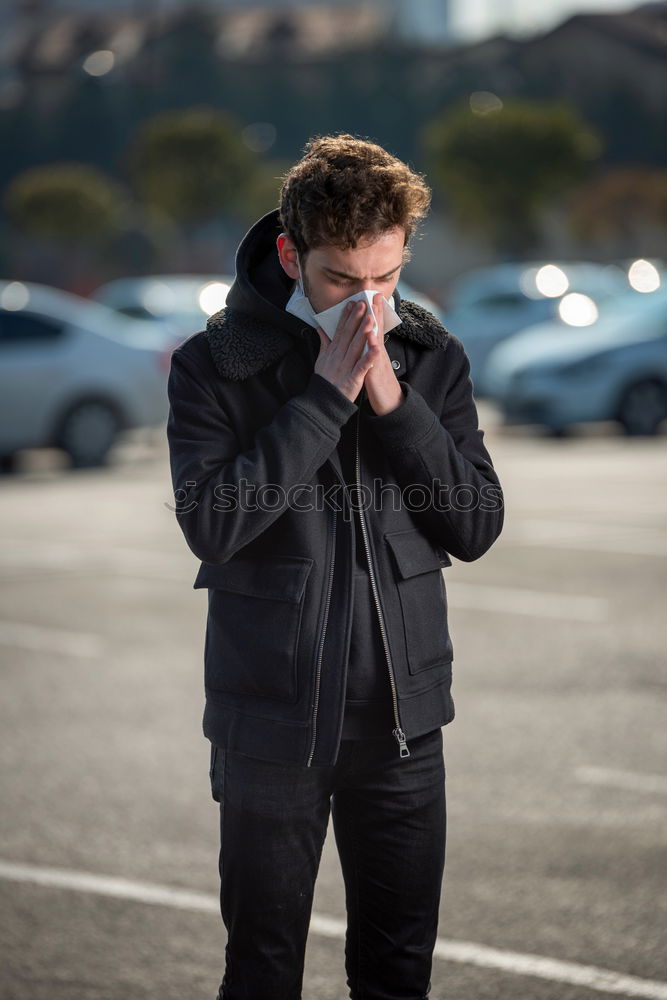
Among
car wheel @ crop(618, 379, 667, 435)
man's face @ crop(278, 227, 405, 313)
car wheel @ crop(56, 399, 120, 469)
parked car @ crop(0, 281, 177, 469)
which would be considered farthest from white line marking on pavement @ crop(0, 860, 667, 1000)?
car wheel @ crop(618, 379, 667, 435)

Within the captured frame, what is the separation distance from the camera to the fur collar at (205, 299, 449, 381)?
8.38 feet

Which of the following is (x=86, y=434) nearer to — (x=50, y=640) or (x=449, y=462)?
(x=50, y=640)

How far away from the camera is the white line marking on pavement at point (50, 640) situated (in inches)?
292

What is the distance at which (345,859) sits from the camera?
2.71 metres

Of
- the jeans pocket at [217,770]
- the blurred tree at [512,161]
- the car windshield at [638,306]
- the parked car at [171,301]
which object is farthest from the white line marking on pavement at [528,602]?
the blurred tree at [512,161]

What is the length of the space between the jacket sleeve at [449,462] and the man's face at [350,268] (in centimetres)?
20

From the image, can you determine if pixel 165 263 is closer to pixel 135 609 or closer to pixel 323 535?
pixel 135 609

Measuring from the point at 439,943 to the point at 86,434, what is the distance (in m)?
10.7

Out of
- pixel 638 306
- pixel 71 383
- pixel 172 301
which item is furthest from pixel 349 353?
pixel 172 301

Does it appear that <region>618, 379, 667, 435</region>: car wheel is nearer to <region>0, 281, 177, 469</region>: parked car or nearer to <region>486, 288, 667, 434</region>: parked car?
<region>486, 288, 667, 434</region>: parked car

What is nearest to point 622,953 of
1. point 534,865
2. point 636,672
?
point 534,865

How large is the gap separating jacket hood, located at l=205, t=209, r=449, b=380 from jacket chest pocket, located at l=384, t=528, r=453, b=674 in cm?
34

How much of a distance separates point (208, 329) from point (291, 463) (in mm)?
291

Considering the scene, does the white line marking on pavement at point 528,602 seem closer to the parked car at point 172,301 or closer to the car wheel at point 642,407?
the car wheel at point 642,407
